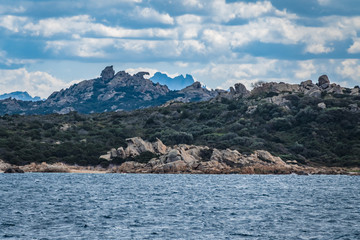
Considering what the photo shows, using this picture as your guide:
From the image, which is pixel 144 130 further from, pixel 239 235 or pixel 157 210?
pixel 239 235

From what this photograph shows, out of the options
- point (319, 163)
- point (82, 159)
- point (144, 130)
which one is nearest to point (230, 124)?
point (144, 130)

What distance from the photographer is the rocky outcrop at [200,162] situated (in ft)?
389

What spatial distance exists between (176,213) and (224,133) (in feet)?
379

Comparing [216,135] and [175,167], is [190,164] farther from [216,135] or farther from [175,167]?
[216,135]

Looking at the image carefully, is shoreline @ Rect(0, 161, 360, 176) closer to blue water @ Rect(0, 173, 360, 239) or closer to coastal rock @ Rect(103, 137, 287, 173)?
coastal rock @ Rect(103, 137, 287, 173)

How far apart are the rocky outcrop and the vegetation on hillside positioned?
651 cm

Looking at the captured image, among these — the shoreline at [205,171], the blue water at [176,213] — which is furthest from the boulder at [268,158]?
the blue water at [176,213]

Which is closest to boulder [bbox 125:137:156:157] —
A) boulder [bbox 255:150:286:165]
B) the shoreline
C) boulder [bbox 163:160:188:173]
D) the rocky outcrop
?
the rocky outcrop

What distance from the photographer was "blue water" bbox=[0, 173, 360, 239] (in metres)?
37.1

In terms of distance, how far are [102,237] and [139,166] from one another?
289 ft

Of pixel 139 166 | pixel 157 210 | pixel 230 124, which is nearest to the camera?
pixel 157 210

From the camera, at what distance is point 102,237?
35250 mm

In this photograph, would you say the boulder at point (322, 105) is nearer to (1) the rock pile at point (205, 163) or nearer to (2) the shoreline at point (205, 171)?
(1) the rock pile at point (205, 163)

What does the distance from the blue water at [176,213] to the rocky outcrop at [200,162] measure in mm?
43502
